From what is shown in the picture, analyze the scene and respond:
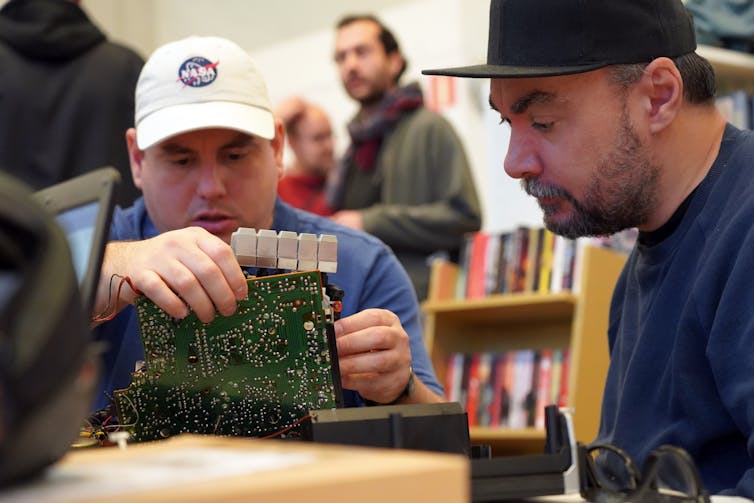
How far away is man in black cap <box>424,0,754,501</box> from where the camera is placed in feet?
4.39

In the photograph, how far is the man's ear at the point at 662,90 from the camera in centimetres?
142

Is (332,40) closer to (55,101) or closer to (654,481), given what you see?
(55,101)

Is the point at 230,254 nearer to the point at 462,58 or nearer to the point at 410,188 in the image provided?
the point at 410,188

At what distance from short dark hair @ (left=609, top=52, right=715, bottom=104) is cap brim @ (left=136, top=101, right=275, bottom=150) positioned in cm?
56

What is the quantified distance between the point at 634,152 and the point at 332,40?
3.66 meters

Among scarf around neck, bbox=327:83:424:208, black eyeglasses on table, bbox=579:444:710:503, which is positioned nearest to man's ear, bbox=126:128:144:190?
black eyeglasses on table, bbox=579:444:710:503

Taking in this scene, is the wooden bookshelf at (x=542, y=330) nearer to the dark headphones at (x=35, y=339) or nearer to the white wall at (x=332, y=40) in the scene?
the white wall at (x=332, y=40)

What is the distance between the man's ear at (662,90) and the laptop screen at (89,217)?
826 mm

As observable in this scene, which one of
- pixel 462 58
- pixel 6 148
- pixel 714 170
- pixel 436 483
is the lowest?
pixel 436 483

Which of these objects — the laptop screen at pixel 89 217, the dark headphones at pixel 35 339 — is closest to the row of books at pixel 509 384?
the laptop screen at pixel 89 217

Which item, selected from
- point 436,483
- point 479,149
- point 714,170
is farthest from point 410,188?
point 436,483

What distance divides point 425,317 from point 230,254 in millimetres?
2518

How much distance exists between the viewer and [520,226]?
342 cm

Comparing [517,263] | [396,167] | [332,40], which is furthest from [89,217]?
[332,40]
